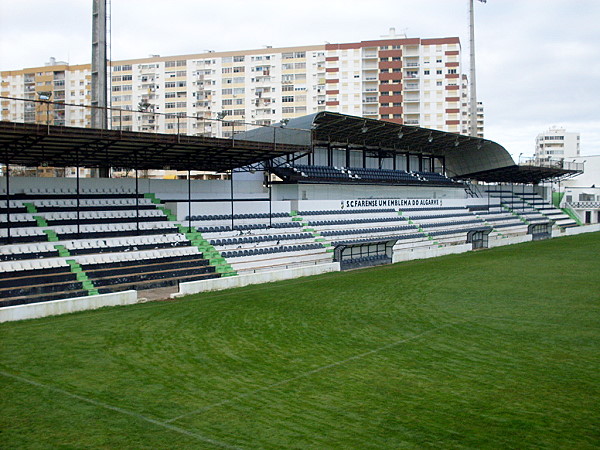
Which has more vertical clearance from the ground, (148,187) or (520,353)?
(148,187)

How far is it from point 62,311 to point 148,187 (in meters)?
14.8

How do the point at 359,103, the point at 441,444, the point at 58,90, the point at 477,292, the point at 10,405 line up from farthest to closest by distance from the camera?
the point at 58,90 < the point at 359,103 < the point at 477,292 < the point at 10,405 < the point at 441,444

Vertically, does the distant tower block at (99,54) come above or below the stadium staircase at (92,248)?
above

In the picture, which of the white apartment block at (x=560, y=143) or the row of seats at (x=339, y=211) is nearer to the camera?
the row of seats at (x=339, y=211)

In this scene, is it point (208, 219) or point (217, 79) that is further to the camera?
point (217, 79)

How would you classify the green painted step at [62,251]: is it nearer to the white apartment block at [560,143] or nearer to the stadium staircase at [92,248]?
the stadium staircase at [92,248]

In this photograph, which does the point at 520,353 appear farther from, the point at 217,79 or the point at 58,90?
the point at 58,90

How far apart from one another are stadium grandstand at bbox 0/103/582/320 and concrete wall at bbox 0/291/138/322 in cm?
78

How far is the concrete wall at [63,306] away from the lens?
1653cm

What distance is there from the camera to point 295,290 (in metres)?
22.2

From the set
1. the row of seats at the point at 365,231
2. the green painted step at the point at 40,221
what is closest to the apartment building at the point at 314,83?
the row of seats at the point at 365,231

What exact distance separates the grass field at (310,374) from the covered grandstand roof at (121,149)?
300 inches

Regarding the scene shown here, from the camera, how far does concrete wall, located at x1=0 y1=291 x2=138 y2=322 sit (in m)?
16.5

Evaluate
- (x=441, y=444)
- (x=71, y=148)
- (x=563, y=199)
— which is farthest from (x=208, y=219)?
(x=563, y=199)
